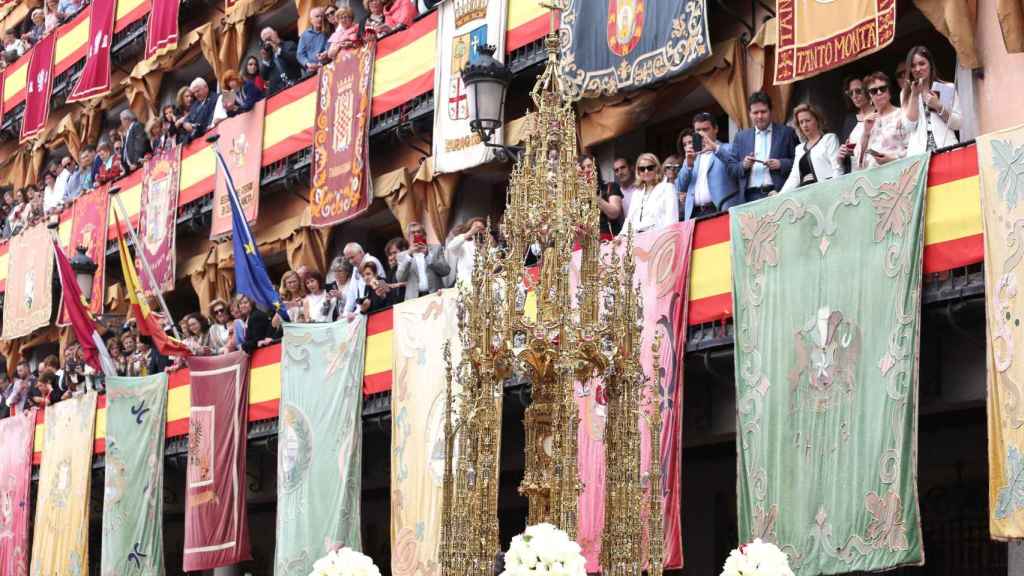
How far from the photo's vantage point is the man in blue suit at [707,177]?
54.3ft

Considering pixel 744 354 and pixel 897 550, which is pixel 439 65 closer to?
pixel 744 354

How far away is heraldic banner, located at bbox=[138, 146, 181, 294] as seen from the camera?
29.0m

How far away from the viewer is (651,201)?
56.6 feet

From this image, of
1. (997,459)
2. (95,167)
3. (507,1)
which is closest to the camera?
(997,459)

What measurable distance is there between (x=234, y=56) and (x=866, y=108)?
16447mm

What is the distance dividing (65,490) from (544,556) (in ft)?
62.5

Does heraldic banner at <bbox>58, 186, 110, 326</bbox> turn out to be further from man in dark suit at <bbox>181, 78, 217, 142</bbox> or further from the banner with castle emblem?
the banner with castle emblem

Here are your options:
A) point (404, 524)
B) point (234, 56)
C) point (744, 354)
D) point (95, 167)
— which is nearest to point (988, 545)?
point (744, 354)

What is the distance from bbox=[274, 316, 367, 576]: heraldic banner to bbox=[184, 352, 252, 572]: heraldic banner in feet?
5.56

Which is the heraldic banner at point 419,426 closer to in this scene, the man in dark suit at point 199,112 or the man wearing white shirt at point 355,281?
the man wearing white shirt at point 355,281

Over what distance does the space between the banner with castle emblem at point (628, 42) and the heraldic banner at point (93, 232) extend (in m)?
13.8

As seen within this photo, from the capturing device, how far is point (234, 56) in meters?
29.5

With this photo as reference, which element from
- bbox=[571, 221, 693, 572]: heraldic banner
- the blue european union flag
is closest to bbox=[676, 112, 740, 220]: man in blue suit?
bbox=[571, 221, 693, 572]: heraldic banner

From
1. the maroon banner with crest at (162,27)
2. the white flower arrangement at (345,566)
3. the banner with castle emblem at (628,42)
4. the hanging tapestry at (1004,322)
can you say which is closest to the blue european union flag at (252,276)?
the banner with castle emblem at (628,42)
